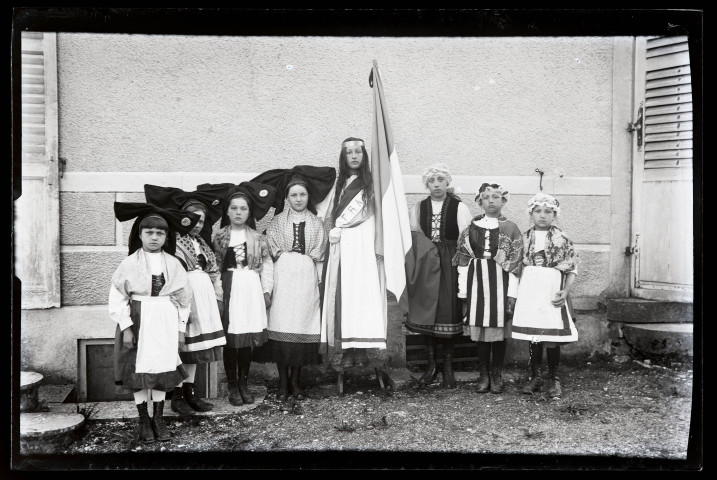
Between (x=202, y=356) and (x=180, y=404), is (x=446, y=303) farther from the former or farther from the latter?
Result: (x=180, y=404)

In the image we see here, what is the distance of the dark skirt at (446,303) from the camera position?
16.9 feet

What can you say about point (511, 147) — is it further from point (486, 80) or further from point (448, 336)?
point (448, 336)

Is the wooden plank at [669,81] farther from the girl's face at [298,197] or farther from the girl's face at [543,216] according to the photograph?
the girl's face at [298,197]

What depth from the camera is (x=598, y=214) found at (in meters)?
5.52

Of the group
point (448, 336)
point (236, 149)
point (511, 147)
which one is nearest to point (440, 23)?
point (511, 147)

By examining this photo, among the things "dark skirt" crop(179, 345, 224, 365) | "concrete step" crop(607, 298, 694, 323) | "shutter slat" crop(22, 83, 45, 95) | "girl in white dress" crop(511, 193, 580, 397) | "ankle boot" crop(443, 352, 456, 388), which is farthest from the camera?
"concrete step" crop(607, 298, 694, 323)

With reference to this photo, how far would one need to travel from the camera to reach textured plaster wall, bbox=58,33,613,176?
5.06 meters

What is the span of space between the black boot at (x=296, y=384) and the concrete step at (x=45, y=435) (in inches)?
60.3

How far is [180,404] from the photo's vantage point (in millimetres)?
4930

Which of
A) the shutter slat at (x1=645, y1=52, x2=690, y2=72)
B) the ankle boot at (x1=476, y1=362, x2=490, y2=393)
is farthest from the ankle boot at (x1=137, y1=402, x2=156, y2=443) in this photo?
the shutter slat at (x1=645, y1=52, x2=690, y2=72)

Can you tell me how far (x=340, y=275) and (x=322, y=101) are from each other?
1450 millimetres

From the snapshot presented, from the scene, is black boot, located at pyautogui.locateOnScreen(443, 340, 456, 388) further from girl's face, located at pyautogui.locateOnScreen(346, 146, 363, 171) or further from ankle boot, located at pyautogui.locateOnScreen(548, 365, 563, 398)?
girl's face, located at pyautogui.locateOnScreen(346, 146, 363, 171)

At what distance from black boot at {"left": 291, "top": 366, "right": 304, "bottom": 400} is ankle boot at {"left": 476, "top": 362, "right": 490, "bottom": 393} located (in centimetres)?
139

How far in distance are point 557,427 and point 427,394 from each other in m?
0.99
